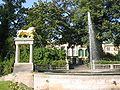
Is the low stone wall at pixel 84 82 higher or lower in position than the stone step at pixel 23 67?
lower

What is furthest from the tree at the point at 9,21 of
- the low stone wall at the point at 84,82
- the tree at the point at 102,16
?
the low stone wall at the point at 84,82

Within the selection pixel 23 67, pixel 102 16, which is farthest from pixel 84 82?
pixel 102 16

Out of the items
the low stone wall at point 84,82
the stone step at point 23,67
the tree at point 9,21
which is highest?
the tree at point 9,21

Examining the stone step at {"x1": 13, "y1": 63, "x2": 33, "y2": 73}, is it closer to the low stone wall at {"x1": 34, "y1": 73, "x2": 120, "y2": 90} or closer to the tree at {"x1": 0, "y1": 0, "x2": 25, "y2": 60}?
the low stone wall at {"x1": 34, "y1": 73, "x2": 120, "y2": 90}

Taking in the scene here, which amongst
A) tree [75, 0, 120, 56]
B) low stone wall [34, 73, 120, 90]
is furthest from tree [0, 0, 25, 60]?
low stone wall [34, 73, 120, 90]

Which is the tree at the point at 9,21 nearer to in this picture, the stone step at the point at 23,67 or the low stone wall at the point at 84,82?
the stone step at the point at 23,67

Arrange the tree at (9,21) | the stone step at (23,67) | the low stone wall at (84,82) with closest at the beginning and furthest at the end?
the low stone wall at (84,82)
the stone step at (23,67)
the tree at (9,21)

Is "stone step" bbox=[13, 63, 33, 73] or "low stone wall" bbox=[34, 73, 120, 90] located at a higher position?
"stone step" bbox=[13, 63, 33, 73]

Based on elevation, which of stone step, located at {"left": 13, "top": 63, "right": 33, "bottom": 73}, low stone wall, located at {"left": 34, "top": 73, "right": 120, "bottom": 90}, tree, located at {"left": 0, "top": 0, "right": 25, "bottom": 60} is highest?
tree, located at {"left": 0, "top": 0, "right": 25, "bottom": 60}

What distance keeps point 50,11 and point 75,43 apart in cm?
743

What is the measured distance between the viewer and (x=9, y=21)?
5225 centimetres

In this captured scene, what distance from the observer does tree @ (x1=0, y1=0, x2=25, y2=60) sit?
49.2 metres

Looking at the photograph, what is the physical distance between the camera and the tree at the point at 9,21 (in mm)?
49234

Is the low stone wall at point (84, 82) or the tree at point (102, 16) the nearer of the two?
the low stone wall at point (84, 82)
